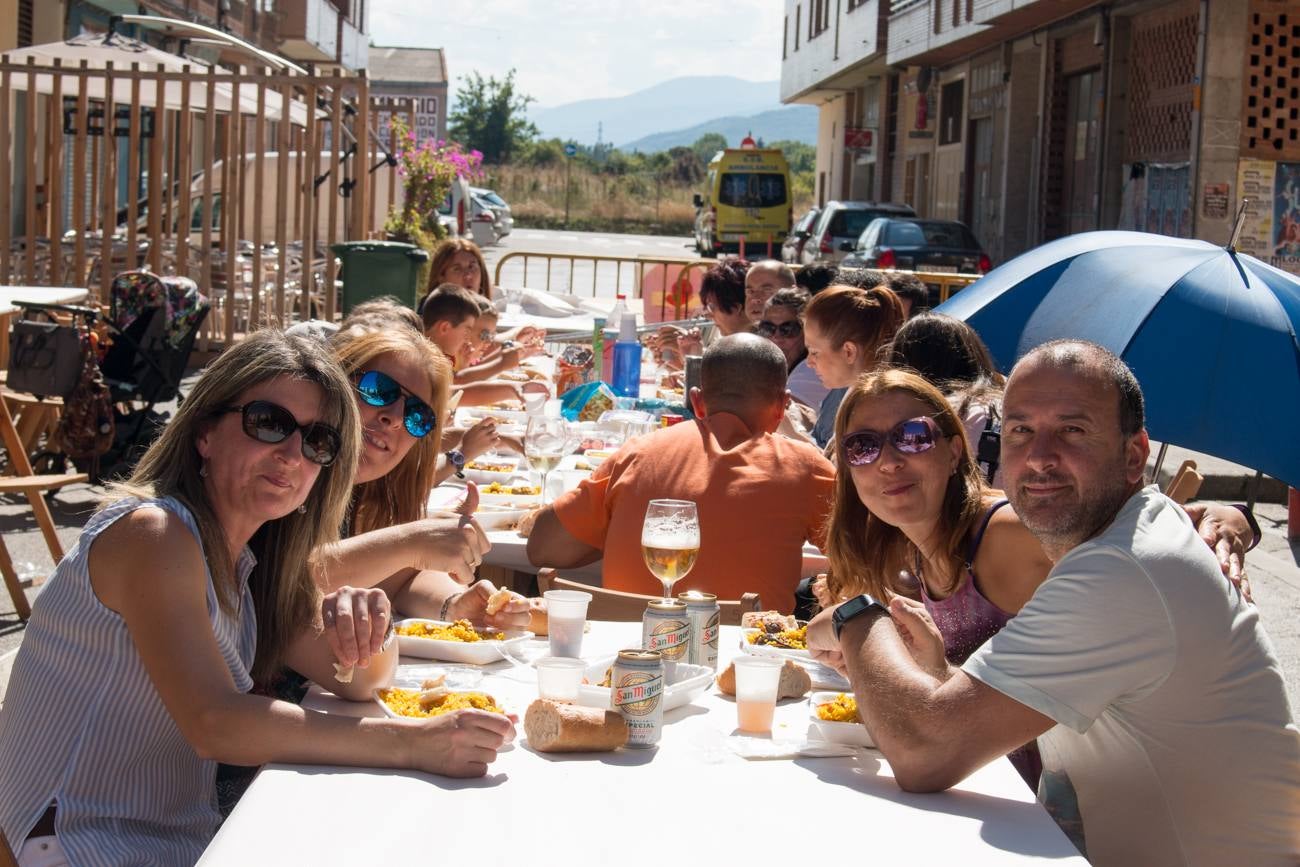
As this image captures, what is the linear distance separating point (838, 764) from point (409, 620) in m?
1.22

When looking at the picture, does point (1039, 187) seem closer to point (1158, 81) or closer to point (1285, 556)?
point (1158, 81)

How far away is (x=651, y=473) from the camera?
4527 mm

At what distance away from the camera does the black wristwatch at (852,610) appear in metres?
2.74

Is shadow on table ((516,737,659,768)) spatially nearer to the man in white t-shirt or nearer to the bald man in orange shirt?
the man in white t-shirt

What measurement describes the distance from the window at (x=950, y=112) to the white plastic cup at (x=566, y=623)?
2961 cm

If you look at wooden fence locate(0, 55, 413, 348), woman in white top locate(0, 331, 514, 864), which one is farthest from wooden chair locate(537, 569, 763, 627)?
wooden fence locate(0, 55, 413, 348)

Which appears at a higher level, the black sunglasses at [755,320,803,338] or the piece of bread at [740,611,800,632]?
the black sunglasses at [755,320,803,338]

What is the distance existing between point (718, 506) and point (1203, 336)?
1.55m

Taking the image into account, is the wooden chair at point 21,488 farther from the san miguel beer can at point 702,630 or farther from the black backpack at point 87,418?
the san miguel beer can at point 702,630

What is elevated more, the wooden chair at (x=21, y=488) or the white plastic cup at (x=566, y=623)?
the white plastic cup at (x=566, y=623)

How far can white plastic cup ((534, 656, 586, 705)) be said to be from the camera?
9.26 feet

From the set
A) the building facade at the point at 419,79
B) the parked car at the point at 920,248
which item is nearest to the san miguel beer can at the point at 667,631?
the parked car at the point at 920,248

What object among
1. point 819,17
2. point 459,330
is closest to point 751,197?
point 819,17

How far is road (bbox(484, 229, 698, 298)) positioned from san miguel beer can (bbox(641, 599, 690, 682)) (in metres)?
17.2
